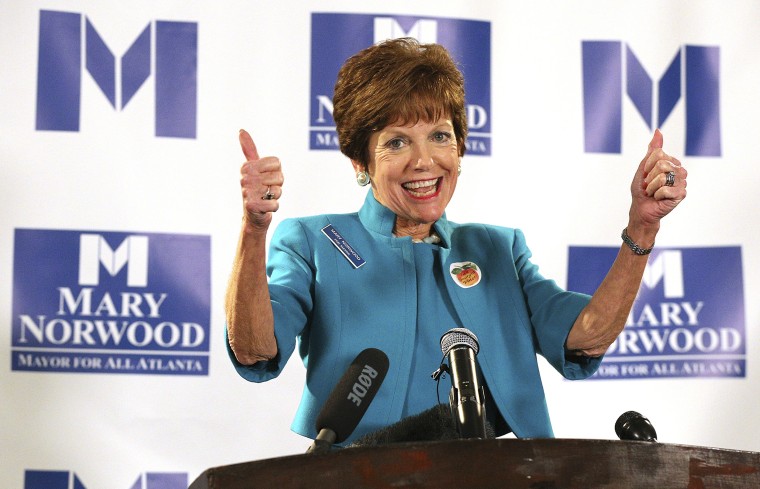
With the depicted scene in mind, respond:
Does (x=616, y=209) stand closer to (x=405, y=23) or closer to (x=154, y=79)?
(x=405, y=23)

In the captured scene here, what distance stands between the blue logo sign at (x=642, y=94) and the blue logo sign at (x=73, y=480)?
168 centimetres

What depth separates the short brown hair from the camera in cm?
209

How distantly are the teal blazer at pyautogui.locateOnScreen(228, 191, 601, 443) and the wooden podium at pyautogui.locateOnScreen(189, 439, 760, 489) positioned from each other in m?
0.64

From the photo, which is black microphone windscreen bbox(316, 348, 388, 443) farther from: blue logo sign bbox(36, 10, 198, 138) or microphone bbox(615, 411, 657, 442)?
blue logo sign bbox(36, 10, 198, 138)

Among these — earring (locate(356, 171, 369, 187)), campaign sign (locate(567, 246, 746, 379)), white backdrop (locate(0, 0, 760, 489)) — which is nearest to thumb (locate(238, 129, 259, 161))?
earring (locate(356, 171, 369, 187))

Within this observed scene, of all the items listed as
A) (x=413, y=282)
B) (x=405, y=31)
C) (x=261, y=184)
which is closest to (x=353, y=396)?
(x=261, y=184)

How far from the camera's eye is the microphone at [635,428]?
1533mm

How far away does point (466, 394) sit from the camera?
140 centimetres

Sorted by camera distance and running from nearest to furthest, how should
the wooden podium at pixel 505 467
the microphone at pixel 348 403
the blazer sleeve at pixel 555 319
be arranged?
the wooden podium at pixel 505 467 → the microphone at pixel 348 403 → the blazer sleeve at pixel 555 319

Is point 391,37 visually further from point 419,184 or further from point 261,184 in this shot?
point 261,184

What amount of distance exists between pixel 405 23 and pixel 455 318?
1370mm

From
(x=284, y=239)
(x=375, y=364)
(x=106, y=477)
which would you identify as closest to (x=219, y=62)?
(x=284, y=239)

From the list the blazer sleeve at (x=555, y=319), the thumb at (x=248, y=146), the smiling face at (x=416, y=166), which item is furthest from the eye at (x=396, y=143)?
the thumb at (x=248, y=146)

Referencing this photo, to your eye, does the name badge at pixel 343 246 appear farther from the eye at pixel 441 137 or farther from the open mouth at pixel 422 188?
the eye at pixel 441 137
